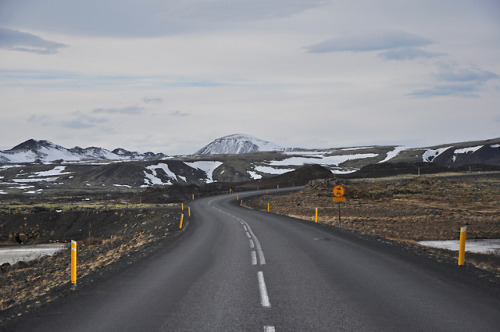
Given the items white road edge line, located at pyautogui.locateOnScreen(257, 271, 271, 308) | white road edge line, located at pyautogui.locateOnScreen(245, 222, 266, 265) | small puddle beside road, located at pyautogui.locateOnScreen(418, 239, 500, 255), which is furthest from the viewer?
small puddle beside road, located at pyautogui.locateOnScreen(418, 239, 500, 255)

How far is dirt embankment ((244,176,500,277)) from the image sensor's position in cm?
2574

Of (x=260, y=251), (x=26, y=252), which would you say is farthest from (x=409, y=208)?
(x=26, y=252)

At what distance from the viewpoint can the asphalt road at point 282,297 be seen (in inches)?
266

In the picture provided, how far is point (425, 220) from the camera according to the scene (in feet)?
106

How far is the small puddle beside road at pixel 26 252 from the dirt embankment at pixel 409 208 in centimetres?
2164

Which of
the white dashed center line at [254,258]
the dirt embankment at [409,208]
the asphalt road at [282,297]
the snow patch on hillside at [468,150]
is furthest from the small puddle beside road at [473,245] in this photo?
the snow patch on hillside at [468,150]

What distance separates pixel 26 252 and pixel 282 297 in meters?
33.9

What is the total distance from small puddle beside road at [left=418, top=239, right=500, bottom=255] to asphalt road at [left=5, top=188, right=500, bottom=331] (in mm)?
7378

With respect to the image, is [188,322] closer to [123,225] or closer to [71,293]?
[71,293]

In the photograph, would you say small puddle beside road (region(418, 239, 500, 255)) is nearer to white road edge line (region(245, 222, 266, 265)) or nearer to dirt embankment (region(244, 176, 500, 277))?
dirt embankment (region(244, 176, 500, 277))

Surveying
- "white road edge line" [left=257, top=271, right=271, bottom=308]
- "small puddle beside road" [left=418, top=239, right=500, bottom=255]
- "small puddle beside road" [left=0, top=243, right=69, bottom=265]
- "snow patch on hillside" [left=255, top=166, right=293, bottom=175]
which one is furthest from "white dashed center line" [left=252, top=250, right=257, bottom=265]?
"snow patch on hillside" [left=255, top=166, right=293, bottom=175]

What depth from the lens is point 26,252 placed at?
35.0 m

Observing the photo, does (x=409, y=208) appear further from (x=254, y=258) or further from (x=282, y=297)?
(x=282, y=297)

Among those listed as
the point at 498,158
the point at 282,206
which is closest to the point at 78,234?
the point at 282,206
